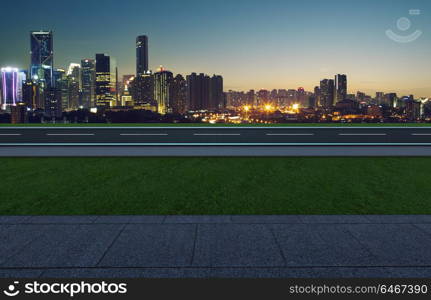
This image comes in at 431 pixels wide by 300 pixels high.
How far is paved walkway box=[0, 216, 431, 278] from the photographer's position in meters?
4.13

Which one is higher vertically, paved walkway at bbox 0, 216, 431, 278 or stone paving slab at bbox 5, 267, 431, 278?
paved walkway at bbox 0, 216, 431, 278

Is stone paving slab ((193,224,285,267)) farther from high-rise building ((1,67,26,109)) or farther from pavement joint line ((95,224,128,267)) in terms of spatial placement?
high-rise building ((1,67,26,109))

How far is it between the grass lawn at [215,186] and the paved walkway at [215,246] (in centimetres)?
87

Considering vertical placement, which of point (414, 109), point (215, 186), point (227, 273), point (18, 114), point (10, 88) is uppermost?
point (10, 88)

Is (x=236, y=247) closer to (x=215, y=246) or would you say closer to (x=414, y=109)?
(x=215, y=246)

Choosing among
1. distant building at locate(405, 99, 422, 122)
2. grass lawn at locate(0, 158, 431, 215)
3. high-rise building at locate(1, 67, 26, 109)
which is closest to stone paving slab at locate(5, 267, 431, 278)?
grass lawn at locate(0, 158, 431, 215)

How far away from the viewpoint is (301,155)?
13.1 meters

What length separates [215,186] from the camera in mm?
8641

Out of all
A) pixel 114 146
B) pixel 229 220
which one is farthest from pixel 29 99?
pixel 229 220

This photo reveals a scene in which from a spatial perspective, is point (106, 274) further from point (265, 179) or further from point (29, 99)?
point (29, 99)

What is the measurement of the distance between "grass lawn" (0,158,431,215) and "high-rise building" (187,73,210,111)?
171m

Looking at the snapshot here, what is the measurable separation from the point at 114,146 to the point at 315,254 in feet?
41.8

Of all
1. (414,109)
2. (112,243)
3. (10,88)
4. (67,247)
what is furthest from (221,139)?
(10,88)

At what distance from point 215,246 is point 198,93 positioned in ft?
622
